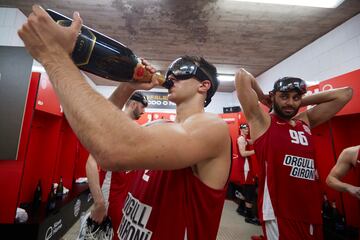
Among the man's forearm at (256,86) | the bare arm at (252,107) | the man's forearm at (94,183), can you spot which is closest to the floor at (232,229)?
the man's forearm at (94,183)

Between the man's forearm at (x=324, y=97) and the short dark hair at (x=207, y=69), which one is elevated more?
the man's forearm at (x=324, y=97)

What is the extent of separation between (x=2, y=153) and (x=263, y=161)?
238 cm

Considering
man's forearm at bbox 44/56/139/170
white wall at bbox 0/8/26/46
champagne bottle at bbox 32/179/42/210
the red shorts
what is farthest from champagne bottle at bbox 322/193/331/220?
white wall at bbox 0/8/26/46

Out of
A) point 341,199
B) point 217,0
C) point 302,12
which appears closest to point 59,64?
point 217,0

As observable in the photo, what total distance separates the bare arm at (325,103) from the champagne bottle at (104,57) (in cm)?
160

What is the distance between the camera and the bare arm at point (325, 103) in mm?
1864

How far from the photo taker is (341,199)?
228cm

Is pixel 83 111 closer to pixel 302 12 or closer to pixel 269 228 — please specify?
pixel 269 228

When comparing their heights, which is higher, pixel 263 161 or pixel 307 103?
pixel 307 103

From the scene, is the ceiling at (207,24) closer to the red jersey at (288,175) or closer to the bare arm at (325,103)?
the bare arm at (325,103)

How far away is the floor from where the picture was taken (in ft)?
9.93

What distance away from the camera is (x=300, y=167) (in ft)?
4.77

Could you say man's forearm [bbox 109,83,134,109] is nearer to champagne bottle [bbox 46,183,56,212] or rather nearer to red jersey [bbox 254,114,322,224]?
red jersey [bbox 254,114,322,224]

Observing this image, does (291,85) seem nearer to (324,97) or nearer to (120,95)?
(324,97)
